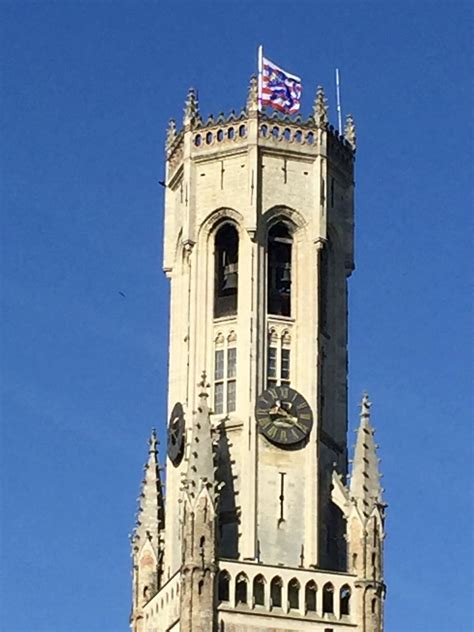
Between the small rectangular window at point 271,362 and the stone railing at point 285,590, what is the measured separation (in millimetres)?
8435

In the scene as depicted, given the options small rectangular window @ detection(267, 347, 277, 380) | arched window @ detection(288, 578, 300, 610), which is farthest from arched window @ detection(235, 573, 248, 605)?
small rectangular window @ detection(267, 347, 277, 380)

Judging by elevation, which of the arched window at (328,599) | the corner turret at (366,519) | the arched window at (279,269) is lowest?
the arched window at (328,599)

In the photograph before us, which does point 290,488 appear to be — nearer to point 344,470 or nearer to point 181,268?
point 344,470

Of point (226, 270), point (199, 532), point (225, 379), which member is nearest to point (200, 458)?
point (199, 532)

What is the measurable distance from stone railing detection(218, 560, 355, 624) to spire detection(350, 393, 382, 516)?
10.9ft

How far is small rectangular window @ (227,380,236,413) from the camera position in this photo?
105 metres

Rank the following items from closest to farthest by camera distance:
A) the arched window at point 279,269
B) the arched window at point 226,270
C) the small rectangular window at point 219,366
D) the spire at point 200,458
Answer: the spire at point 200,458 → the small rectangular window at point 219,366 → the arched window at point 279,269 → the arched window at point 226,270

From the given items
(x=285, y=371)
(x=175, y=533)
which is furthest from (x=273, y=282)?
(x=175, y=533)

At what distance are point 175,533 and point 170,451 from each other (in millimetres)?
3394

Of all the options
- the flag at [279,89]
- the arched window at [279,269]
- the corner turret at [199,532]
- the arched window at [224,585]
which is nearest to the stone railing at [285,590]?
the arched window at [224,585]

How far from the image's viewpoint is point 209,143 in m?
109

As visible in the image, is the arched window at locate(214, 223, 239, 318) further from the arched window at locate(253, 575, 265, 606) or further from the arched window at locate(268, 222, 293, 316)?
the arched window at locate(253, 575, 265, 606)

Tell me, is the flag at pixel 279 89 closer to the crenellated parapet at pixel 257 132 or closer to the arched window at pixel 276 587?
the crenellated parapet at pixel 257 132

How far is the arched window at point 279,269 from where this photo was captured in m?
107
